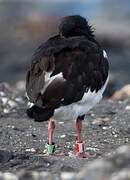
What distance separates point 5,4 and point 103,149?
1226 inches

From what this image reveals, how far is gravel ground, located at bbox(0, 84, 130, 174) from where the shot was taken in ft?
18.4

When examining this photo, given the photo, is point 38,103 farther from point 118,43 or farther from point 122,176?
point 118,43

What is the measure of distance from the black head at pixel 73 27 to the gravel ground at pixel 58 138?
136 cm

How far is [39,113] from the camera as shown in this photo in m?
5.59

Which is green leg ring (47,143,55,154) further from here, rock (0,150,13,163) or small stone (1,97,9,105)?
small stone (1,97,9,105)

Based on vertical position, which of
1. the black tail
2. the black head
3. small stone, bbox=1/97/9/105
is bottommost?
the black tail

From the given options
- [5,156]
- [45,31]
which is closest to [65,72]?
[5,156]

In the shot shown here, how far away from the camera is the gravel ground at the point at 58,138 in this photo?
5617 millimetres

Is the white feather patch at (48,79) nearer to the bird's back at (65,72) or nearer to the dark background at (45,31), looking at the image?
the bird's back at (65,72)

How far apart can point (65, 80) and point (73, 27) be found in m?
1.12

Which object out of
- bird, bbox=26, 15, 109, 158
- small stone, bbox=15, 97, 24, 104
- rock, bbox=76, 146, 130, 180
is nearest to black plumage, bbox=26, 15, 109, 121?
bird, bbox=26, 15, 109, 158

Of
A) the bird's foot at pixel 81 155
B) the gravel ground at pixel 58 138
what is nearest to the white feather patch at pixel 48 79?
the gravel ground at pixel 58 138

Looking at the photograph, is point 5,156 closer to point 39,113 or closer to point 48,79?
point 39,113

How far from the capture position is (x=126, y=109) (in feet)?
29.1
